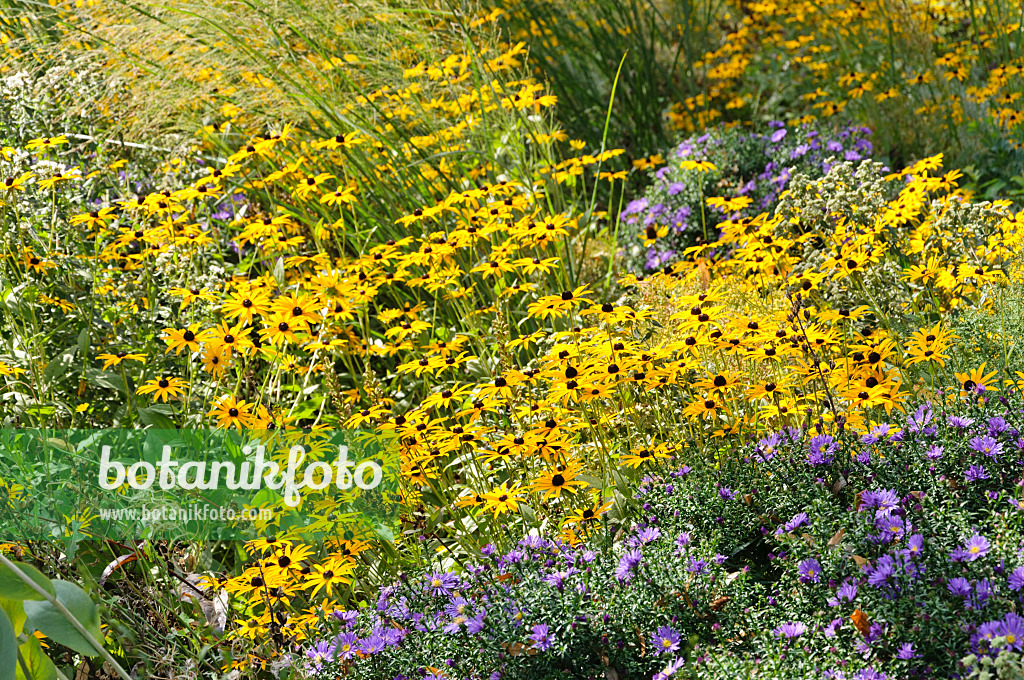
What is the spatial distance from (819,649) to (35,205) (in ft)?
9.42

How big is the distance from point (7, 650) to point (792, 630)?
118 cm

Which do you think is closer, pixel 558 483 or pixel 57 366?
pixel 558 483

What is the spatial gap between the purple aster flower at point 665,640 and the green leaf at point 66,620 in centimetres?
92

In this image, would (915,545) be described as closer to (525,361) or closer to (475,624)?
(475,624)

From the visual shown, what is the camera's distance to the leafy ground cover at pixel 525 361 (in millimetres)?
1659

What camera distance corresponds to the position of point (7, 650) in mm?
901

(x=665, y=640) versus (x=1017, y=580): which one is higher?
(x=1017, y=580)

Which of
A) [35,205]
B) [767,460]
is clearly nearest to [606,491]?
[767,460]

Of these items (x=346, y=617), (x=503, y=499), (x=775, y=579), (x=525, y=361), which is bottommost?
(x=525, y=361)

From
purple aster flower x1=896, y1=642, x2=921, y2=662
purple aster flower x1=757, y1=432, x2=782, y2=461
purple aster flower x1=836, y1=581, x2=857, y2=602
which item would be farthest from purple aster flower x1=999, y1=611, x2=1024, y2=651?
purple aster flower x1=757, y1=432, x2=782, y2=461

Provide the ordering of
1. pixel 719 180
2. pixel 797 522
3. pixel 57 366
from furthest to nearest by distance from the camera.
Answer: pixel 719 180 → pixel 57 366 → pixel 797 522

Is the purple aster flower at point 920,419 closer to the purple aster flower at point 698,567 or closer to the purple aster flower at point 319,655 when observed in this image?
the purple aster flower at point 698,567

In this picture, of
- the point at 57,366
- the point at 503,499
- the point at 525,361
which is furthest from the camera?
the point at 525,361

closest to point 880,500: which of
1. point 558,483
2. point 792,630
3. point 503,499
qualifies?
point 792,630
